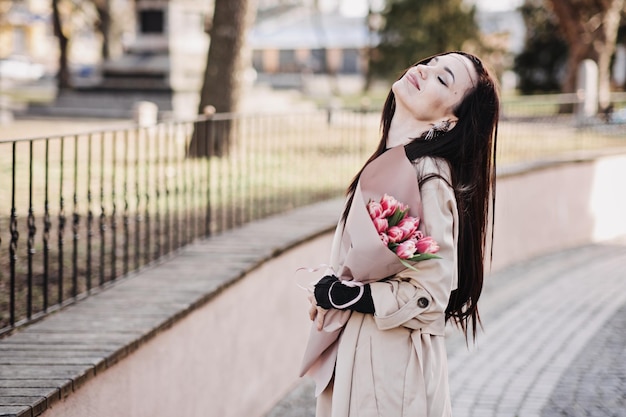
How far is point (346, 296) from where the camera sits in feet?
11.1

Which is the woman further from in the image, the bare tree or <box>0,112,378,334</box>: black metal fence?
the bare tree

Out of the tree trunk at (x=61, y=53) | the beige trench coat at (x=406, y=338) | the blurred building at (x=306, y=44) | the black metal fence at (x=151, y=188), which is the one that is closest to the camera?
the beige trench coat at (x=406, y=338)

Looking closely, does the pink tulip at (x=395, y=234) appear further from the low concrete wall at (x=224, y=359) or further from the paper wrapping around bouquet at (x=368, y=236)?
the low concrete wall at (x=224, y=359)

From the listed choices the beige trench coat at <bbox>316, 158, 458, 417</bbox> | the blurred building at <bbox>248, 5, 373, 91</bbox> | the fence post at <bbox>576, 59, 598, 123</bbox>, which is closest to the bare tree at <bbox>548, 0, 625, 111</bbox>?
the fence post at <bbox>576, 59, 598, 123</bbox>

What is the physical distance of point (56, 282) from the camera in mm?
6488

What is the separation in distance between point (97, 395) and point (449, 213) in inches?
76.2

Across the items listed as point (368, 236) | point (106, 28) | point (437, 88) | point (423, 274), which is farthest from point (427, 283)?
point (106, 28)

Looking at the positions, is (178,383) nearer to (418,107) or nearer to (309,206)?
(418,107)

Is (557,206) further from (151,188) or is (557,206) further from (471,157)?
(471,157)

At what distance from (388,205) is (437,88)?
1.58ft

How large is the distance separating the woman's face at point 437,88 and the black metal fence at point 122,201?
2231 mm

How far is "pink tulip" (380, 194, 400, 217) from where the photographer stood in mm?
3299

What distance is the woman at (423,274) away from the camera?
3367mm

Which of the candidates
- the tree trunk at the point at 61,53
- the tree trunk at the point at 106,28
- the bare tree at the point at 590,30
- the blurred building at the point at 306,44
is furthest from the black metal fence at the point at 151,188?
the blurred building at the point at 306,44
